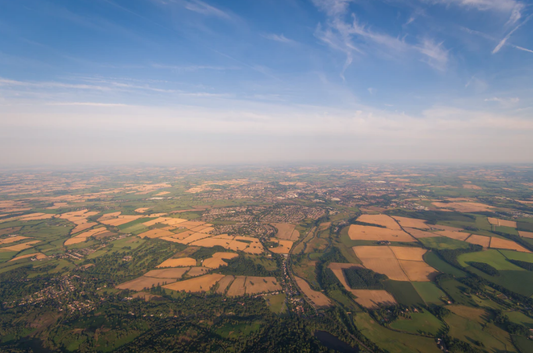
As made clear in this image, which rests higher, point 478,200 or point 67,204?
point 478,200

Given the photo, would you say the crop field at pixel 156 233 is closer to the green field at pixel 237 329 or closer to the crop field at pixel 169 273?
the crop field at pixel 169 273

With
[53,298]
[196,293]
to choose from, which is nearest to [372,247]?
[196,293]

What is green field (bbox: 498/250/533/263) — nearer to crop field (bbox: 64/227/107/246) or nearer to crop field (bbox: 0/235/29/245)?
crop field (bbox: 64/227/107/246)

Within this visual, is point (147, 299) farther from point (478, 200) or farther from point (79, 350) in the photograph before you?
point (478, 200)

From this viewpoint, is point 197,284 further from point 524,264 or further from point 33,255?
point 524,264

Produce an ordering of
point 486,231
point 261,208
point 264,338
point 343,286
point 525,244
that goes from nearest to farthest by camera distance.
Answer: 1. point 264,338
2. point 343,286
3. point 525,244
4. point 486,231
5. point 261,208

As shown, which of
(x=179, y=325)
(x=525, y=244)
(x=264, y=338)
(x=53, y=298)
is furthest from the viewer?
(x=525, y=244)

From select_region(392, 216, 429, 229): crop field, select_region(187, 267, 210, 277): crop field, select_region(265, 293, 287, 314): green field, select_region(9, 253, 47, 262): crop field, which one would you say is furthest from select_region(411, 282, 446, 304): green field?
select_region(9, 253, 47, 262): crop field
